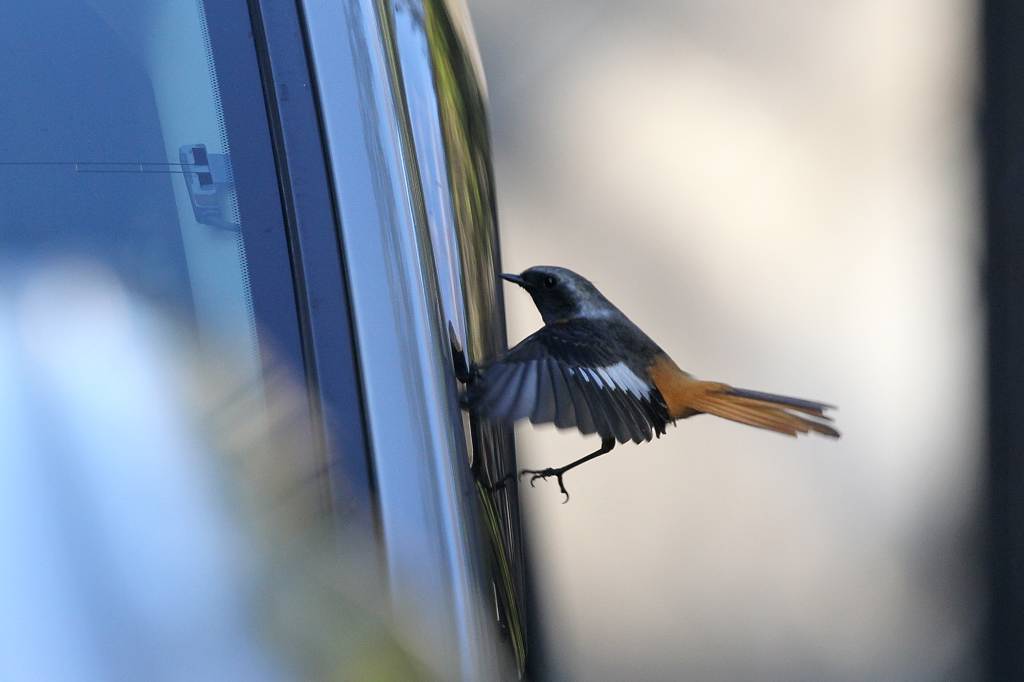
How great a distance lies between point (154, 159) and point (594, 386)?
558 mm

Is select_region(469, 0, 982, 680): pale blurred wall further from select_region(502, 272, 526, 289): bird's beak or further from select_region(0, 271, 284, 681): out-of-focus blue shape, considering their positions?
select_region(0, 271, 284, 681): out-of-focus blue shape

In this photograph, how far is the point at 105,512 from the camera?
2.45 ft

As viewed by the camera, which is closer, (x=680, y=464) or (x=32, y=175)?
(x=32, y=175)

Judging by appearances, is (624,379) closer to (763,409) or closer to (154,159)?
(763,409)

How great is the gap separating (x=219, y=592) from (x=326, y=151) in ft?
1.16

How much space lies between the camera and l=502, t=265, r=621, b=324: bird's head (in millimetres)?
1427

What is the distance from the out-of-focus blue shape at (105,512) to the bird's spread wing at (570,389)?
31cm

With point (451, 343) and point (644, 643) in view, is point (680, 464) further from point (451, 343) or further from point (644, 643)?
point (451, 343)

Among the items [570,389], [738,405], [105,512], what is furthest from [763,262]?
[105,512]

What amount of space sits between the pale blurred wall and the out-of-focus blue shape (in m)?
1.99

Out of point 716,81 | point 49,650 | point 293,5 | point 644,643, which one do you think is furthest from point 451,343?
point 716,81

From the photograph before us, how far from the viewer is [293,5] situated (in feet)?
2.98

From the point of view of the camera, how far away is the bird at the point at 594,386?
42.8 inches

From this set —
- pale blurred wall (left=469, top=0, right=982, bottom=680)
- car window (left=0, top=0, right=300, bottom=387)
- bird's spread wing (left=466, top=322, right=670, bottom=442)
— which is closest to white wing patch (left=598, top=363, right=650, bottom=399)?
bird's spread wing (left=466, top=322, right=670, bottom=442)
